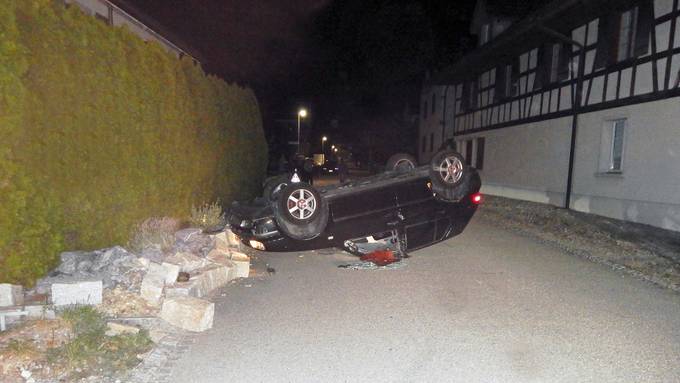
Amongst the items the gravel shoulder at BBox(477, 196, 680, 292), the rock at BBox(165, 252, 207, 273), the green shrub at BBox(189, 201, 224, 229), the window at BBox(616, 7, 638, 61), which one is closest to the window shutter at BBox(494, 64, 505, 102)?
the gravel shoulder at BBox(477, 196, 680, 292)

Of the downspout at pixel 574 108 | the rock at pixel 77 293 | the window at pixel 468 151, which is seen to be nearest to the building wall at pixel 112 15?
the rock at pixel 77 293

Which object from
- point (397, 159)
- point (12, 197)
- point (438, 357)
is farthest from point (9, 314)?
point (397, 159)

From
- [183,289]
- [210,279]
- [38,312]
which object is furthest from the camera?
[210,279]

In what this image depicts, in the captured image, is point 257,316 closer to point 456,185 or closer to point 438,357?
point 438,357

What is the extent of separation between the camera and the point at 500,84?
20.1 meters

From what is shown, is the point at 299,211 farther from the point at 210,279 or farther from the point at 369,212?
the point at 210,279

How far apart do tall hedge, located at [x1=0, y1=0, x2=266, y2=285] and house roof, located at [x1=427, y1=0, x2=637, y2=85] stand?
10.6 m

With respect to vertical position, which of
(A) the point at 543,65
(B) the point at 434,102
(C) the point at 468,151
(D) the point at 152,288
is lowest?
(D) the point at 152,288

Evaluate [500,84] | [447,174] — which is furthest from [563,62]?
[447,174]

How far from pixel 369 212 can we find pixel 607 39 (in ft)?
32.8

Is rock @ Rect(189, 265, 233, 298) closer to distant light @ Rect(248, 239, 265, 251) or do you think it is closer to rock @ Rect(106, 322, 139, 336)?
distant light @ Rect(248, 239, 265, 251)

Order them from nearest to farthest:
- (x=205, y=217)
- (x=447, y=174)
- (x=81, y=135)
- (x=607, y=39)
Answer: (x=81, y=135)
(x=447, y=174)
(x=205, y=217)
(x=607, y=39)

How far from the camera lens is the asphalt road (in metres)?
3.88

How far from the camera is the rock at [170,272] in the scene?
17.8 feet
